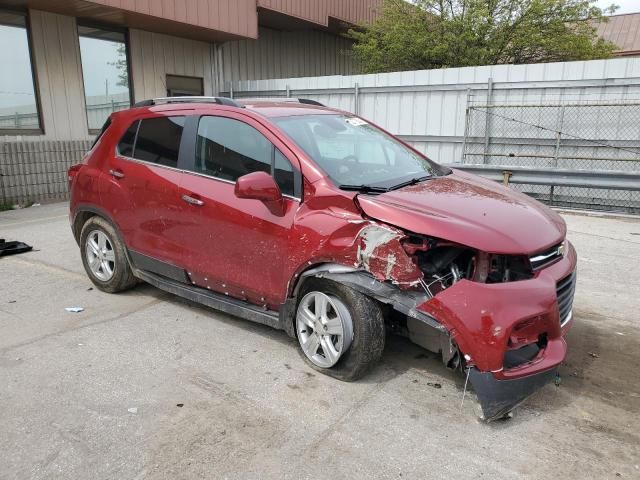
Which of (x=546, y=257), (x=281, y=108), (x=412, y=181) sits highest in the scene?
(x=281, y=108)

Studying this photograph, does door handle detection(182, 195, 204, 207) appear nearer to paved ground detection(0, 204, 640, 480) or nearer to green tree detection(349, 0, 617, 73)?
paved ground detection(0, 204, 640, 480)

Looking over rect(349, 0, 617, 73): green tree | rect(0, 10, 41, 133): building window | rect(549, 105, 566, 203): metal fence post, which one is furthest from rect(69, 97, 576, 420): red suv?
rect(349, 0, 617, 73): green tree

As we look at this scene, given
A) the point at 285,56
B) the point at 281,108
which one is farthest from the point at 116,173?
the point at 285,56

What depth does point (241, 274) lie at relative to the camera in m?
3.71

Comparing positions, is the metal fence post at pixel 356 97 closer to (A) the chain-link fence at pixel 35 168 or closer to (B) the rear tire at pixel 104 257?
(A) the chain-link fence at pixel 35 168

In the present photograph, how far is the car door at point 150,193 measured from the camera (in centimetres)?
413

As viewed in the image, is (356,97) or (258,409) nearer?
(258,409)

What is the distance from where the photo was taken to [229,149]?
3838mm

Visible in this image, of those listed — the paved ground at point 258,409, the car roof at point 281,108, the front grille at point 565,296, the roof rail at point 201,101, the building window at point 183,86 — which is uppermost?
the building window at point 183,86

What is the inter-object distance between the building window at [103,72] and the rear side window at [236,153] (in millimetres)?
8833

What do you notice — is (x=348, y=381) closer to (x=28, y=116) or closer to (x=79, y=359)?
(x=79, y=359)

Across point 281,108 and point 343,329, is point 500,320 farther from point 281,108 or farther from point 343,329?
point 281,108

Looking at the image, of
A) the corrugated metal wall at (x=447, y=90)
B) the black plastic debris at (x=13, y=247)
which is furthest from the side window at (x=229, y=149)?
the corrugated metal wall at (x=447, y=90)

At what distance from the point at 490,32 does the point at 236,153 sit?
41.2ft
